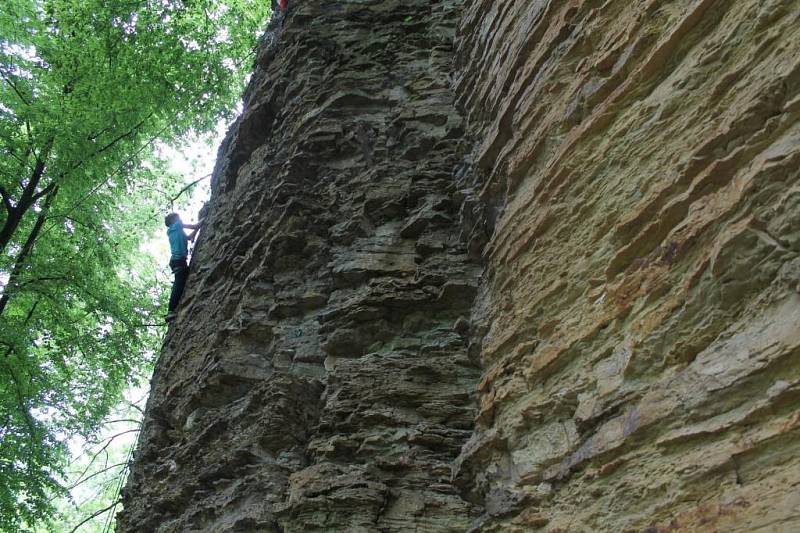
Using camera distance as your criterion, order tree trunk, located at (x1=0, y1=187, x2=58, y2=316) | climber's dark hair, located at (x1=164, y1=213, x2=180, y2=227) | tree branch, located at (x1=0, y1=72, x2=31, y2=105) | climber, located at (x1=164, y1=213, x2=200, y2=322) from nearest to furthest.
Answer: climber, located at (x1=164, y1=213, x2=200, y2=322), climber's dark hair, located at (x1=164, y1=213, x2=180, y2=227), tree trunk, located at (x1=0, y1=187, x2=58, y2=316), tree branch, located at (x1=0, y1=72, x2=31, y2=105)

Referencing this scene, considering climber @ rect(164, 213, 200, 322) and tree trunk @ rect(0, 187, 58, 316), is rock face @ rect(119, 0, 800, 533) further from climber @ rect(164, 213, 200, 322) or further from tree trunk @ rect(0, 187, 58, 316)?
tree trunk @ rect(0, 187, 58, 316)

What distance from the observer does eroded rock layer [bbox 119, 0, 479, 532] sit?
15.5ft

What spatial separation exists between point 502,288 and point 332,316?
61.6 inches

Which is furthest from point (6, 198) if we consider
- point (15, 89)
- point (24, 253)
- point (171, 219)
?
point (171, 219)

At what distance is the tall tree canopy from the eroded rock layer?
5559 millimetres

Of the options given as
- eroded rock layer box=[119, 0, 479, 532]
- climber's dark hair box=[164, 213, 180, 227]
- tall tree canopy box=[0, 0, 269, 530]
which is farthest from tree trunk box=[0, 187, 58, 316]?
eroded rock layer box=[119, 0, 479, 532]

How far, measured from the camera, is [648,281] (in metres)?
3.24

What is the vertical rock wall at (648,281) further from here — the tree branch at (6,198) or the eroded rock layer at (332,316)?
the tree branch at (6,198)

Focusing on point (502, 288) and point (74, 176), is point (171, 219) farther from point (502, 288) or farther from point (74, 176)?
point (502, 288)

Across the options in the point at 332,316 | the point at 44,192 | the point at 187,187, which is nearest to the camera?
the point at 332,316

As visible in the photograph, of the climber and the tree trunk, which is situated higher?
the tree trunk

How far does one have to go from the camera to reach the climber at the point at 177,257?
9.35 m

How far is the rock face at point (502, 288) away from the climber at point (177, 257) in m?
1.12

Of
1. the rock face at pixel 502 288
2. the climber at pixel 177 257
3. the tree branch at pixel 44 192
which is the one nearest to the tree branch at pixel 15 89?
the tree branch at pixel 44 192
